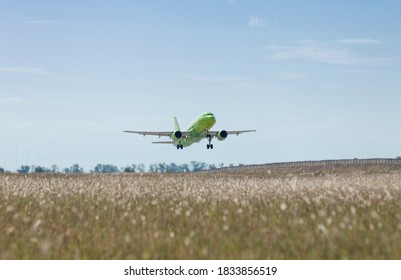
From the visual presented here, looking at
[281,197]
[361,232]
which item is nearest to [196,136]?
[281,197]

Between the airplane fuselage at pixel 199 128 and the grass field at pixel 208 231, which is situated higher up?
the airplane fuselage at pixel 199 128

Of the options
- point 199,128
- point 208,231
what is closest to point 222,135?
point 199,128

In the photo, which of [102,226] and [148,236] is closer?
[148,236]

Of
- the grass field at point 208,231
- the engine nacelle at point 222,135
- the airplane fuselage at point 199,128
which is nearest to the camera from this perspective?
the grass field at point 208,231

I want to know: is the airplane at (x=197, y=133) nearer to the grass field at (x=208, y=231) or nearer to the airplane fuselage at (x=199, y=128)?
the airplane fuselage at (x=199, y=128)

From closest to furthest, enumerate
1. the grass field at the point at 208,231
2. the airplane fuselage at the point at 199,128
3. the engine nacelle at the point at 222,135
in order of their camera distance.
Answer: the grass field at the point at 208,231
the airplane fuselage at the point at 199,128
the engine nacelle at the point at 222,135

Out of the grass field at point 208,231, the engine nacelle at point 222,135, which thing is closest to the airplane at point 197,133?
the engine nacelle at point 222,135

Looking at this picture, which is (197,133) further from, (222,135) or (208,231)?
(208,231)

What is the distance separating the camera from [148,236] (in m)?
9.56

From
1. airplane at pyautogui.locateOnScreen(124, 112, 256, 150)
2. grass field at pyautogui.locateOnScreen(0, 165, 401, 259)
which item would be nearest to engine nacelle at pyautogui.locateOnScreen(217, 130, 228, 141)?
airplane at pyautogui.locateOnScreen(124, 112, 256, 150)

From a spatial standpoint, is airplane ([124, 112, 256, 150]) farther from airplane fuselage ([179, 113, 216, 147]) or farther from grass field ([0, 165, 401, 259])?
grass field ([0, 165, 401, 259])
